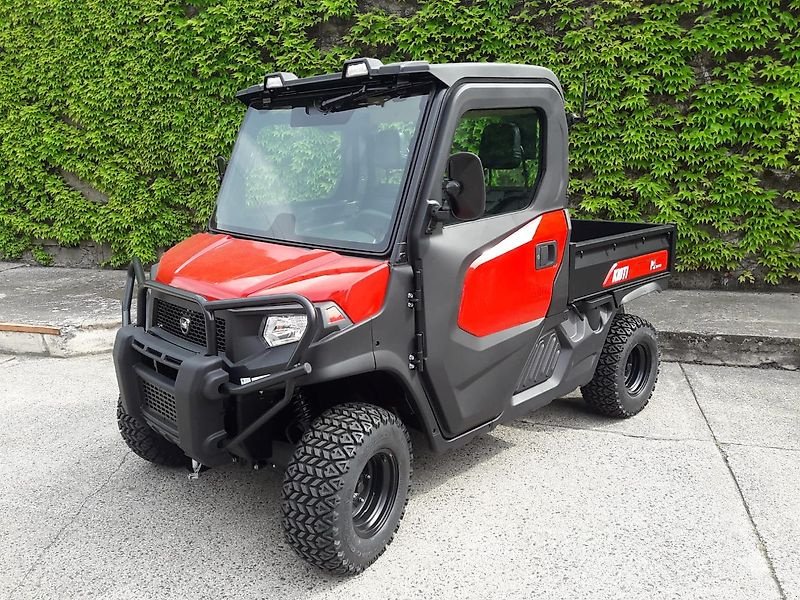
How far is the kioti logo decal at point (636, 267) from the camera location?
4195 millimetres

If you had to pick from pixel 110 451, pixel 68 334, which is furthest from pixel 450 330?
pixel 68 334

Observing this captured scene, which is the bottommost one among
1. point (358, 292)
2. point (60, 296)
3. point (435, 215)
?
point (60, 296)

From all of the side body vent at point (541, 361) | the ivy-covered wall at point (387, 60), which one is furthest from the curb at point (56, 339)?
the side body vent at point (541, 361)

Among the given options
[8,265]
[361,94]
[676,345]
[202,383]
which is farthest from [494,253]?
[8,265]

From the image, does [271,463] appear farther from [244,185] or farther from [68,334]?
[68,334]

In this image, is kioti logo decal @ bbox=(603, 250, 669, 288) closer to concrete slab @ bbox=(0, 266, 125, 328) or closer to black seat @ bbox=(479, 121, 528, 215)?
black seat @ bbox=(479, 121, 528, 215)

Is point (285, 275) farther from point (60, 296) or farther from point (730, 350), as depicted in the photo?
point (60, 296)

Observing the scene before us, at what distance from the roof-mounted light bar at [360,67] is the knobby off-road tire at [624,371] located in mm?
2340

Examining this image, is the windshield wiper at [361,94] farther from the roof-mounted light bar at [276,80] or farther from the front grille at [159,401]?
the front grille at [159,401]

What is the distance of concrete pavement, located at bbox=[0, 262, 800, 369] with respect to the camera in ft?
17.8

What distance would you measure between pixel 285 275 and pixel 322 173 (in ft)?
2.21

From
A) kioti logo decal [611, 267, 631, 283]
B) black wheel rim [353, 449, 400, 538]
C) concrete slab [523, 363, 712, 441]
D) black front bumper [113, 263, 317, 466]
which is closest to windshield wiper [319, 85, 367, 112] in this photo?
black front bumper [113, 263, 317, 466]

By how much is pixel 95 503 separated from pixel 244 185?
1766 millimetres

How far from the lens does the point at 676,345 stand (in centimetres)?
555
